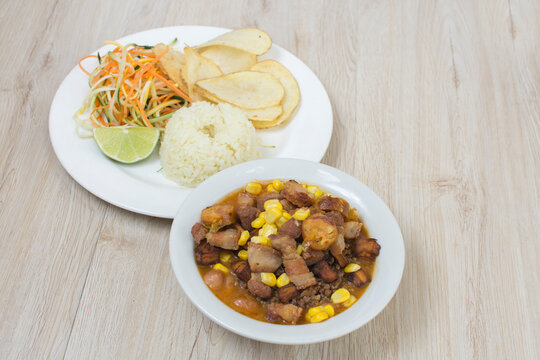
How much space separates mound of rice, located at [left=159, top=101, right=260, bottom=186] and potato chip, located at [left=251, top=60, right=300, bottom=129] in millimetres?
172

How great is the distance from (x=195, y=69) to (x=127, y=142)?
1.88 feet

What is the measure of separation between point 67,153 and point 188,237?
3.18ft

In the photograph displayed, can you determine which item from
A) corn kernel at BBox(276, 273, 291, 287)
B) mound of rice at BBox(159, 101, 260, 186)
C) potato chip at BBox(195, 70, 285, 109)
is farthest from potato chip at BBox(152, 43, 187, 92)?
corn kernel at BBox(276, 273, 291, 287)

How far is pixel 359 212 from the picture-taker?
7.55 ft

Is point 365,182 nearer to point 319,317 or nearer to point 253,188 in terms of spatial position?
point 253,188

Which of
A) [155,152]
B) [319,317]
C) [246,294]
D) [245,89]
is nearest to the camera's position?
[319,317]

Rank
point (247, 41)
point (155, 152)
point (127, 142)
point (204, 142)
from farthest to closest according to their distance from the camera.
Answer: point (247, 41) < point (155, 152) < point (127, 142) < point (204, 142)

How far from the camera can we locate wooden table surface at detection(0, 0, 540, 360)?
A: 2352 millimetres

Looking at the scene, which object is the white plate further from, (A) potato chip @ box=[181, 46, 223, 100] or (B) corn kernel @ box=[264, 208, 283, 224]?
(B) corn kernel @ box=[264, 208, 283, 224]

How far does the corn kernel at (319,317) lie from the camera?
195 cm

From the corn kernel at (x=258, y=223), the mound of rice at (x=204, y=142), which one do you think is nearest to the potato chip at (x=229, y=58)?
the mound of rice at (x=204, y=142)

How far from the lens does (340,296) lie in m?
2.01

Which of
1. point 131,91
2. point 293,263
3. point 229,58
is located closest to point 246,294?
point 293,263

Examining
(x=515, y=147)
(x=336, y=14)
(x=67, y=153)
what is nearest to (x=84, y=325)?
(x=67, y=153)
